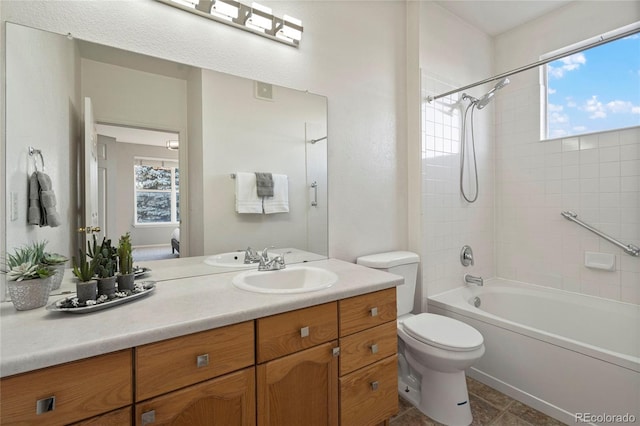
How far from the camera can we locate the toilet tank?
1.89m

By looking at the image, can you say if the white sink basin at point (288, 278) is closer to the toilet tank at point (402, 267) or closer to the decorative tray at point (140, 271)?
the decorative tray at point (140, 271)

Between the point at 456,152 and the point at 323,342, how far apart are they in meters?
1.99

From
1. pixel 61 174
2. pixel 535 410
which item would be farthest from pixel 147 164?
pixel 535 410

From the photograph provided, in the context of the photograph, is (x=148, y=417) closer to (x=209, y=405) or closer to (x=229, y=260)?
(x=209, y=405)

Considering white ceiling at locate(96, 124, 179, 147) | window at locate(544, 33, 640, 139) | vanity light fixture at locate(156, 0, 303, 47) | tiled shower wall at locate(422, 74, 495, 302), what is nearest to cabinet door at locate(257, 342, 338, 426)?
white ceiling at locate(96, 124, 179, 147)

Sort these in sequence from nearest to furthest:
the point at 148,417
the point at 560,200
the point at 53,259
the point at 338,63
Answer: the point at 148,417 → the point at 53,259 → the point at 338,63 → the point at 560,200

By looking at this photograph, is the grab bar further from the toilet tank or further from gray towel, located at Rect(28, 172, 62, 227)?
gray towel, located at Rect(28, 172, 62, 227)

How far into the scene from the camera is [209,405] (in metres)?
0.92

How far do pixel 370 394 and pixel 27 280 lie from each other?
136cm

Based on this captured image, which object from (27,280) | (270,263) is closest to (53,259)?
(27,280)

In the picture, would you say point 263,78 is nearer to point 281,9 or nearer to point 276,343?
point 281,9

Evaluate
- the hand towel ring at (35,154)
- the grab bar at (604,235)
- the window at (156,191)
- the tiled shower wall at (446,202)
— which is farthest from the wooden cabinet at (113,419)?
the grab bar at (604,235)

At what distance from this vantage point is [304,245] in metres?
1.77

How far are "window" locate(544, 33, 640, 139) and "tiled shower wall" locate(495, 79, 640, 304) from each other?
9 cm
